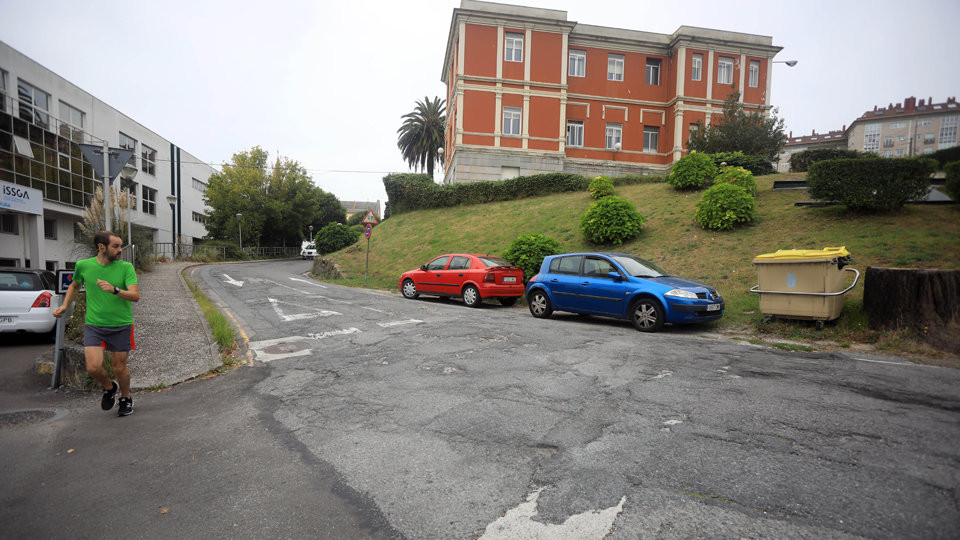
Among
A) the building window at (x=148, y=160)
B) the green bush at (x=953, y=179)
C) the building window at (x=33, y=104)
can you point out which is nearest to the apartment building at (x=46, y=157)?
the building window at (x=33, y=104)

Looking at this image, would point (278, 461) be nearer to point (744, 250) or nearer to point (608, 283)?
point (608, 283)

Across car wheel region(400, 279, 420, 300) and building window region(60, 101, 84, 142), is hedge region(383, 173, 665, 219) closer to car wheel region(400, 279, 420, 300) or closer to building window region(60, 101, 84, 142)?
car wheel region(400, 279, 420, 300)

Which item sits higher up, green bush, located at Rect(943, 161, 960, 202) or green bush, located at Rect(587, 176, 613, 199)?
green bush, located at Rect(587, 176, 613, 199)

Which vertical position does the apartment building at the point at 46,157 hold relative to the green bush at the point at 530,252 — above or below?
above

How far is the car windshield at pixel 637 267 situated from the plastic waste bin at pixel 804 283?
72.5 inches

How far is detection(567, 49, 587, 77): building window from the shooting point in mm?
30995

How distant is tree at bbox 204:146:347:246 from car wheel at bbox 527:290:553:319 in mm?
39219

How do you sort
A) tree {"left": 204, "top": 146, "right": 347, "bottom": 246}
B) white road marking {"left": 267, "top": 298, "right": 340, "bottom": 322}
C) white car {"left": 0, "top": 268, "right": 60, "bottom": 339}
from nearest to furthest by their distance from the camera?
white car {"left": 0, "top": 268, "right": 60, "bottom": 339} < white road marking {"left": 267, "top": 298, "right": 340, "bottom": 322} < tree {"left": 204, "top": 146, "right": 347, "bottom": 246}

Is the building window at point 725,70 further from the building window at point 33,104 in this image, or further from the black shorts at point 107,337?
the building window at point 33,104

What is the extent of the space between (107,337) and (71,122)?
31.7m

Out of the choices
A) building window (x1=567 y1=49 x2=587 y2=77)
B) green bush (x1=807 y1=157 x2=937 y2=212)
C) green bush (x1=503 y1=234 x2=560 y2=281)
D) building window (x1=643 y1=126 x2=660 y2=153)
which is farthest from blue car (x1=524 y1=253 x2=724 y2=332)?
building window (x1=643 y1=126 x2=660 y2=153)

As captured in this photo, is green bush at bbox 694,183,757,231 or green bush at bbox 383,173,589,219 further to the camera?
green bush at bbox 383,173,589,219

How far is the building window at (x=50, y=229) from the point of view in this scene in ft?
81.3

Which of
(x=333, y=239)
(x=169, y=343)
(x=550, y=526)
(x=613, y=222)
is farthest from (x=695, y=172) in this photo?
(x=333, y=239)
